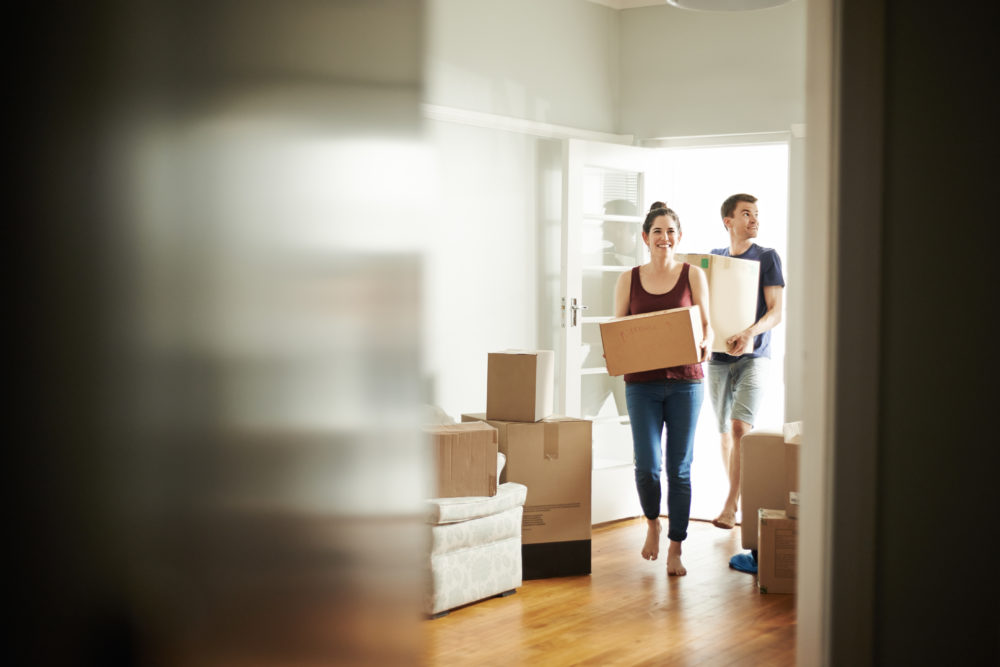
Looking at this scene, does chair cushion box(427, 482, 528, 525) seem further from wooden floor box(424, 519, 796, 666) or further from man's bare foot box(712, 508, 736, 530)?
man's bare foot box(712, 508, 736, 530)

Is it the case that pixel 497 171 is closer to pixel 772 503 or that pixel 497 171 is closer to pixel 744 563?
pixel 772 503

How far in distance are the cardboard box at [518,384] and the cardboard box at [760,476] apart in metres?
0.96

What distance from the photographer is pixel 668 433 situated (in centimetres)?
394

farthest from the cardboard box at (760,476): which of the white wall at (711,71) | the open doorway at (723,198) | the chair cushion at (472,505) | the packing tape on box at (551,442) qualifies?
the open doorway at (723,198)

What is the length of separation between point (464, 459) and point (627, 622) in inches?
32.4

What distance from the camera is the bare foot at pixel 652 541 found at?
4121 millimetres

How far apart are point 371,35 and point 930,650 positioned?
1.61 m

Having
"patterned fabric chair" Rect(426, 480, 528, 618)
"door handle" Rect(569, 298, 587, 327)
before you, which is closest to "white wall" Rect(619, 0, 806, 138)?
"door handle" Rect(569, 298, 587, 327)

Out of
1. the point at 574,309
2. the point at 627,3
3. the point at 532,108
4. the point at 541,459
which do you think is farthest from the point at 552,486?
the point at 627,3

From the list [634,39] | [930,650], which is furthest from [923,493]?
[634,39]

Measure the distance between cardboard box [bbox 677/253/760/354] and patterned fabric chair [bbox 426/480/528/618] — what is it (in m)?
1.36

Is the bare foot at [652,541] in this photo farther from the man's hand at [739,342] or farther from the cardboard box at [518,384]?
the man's hand at [739,342]

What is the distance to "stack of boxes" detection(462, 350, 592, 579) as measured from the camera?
391cm

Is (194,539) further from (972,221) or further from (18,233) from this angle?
(972,221)
